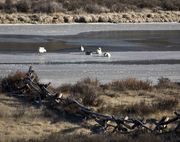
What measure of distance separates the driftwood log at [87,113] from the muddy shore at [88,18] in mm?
33446

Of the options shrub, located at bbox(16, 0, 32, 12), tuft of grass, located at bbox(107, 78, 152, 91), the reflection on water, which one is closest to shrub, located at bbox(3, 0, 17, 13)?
shrub, located at bbox(16, 0, 32, 12)

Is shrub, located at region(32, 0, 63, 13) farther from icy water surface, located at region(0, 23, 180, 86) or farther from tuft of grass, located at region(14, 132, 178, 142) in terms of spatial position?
tuft of grass, located at region(14, 132, 178, 142)

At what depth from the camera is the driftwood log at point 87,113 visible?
12.8 m

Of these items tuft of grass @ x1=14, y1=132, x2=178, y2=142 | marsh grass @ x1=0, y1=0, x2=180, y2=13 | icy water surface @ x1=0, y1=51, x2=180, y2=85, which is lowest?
marsh grass @ x1=0, y1=0, x2=180, y2=13

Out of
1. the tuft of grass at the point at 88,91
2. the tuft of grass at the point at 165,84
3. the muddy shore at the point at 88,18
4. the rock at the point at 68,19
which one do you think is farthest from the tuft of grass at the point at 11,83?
the rock at the point at 68,19

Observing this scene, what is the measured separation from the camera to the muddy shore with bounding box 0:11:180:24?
2032 inches

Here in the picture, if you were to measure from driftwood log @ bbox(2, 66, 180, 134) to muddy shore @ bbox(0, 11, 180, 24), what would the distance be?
33446mm

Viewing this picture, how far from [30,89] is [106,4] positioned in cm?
5098

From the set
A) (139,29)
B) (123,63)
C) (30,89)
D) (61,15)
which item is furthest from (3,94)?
(61,15)

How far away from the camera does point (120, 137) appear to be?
11898mm

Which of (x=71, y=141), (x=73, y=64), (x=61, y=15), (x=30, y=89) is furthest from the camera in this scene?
(x=61, y=15)

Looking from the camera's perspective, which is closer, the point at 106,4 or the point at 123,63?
the point at 123,63

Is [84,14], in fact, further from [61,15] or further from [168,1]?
[168,1]

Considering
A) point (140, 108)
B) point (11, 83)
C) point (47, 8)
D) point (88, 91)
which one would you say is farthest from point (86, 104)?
point (47, 8)
